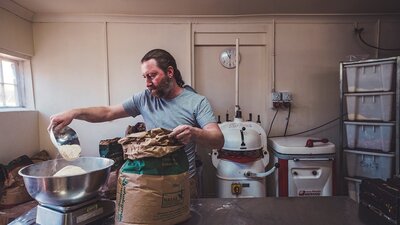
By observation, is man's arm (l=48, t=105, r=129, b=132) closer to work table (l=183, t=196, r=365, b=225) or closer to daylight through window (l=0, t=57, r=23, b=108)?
work table (l=183, t=196, r=365, b=225)

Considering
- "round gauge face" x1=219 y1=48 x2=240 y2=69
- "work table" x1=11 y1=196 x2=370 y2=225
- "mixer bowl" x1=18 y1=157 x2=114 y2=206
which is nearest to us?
"mixer bowl" x1=18 y1=157 x2=114 y2=206

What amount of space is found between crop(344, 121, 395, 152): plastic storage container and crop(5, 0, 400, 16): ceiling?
121cm

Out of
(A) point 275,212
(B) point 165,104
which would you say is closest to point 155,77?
(B) point 165,104

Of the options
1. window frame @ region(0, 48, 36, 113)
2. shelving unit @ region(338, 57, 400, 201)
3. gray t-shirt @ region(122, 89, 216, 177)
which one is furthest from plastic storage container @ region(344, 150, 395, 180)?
window frame @ region(0, 48, 36, 113)

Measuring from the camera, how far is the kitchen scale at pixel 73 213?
837 millimetres

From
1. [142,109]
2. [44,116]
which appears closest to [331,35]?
[142,109]

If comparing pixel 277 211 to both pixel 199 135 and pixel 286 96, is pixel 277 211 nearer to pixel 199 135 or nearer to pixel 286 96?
pixel 199 135

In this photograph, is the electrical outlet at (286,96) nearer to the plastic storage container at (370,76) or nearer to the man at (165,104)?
the plastic storage container at (370,76)

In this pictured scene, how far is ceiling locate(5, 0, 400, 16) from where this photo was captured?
8.04 ft

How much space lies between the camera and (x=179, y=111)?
1.50m

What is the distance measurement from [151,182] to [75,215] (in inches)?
12.1

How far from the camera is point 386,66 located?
7.13 feet

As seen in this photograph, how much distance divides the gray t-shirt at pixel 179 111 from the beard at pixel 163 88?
2.1 inches

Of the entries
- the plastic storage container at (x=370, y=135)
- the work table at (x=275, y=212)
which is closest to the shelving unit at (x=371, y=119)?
the plastic storage container at (x=370, y=135)
